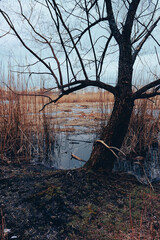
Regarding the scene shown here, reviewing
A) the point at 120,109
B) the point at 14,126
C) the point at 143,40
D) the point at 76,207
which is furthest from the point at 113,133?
the point at 14,126

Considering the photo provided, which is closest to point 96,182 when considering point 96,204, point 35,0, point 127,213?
point 96,204

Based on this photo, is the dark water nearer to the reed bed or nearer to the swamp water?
the swamp water

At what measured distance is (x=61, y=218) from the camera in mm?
1083

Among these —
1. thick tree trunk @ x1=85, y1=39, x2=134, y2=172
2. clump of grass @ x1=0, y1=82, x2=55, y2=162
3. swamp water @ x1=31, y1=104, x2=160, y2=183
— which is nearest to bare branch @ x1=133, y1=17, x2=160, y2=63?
thick tree trunk @ x1=85, y1=39, x2=134, y2=172

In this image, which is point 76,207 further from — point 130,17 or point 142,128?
point 142,128

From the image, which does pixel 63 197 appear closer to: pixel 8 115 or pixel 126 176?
pixel 126 176

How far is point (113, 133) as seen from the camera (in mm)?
1487

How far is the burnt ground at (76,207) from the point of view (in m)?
0.99

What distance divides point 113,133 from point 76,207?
63 cm

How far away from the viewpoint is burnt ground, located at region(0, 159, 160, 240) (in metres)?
0.99

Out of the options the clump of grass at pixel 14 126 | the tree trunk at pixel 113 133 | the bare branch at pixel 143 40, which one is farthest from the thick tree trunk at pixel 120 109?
the clump of grass at pixel 14 126

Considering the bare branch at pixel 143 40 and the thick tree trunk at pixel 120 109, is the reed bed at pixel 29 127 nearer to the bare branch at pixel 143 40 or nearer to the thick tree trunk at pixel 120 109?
the thick tree trunk at pixel 120 109

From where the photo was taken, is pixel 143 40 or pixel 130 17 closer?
pixel 130 17

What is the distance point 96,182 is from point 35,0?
1.47 metres
